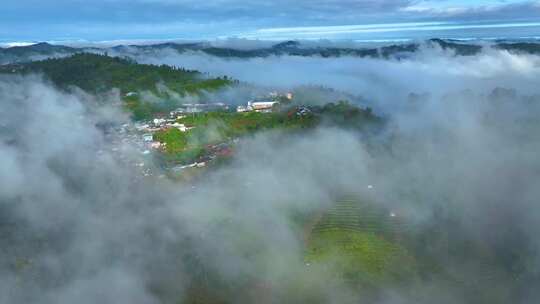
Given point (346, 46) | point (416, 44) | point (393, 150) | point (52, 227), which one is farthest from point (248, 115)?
point (346, 46)

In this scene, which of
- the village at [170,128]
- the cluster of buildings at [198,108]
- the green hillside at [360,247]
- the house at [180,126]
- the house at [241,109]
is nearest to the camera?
the green hillside at [360,247]

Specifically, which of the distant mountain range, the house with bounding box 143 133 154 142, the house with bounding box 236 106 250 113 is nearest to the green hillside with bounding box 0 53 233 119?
the house with bounding box 236 106 250 113

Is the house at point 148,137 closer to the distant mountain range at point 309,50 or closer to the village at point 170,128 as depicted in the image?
the village at point 170,128

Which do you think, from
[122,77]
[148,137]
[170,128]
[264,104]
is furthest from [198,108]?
[122,77]

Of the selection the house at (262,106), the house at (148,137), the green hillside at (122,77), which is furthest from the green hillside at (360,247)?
the green hillside at (122,77)

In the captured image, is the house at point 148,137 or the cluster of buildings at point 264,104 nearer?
the house at point 148,137

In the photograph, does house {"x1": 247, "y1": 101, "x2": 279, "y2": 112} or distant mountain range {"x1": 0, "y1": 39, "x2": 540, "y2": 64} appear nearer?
house {"x1": 247, "y1": 101, "x2": 279, "y2": 112}

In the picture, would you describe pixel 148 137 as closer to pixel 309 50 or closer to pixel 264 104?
pixel 264 104

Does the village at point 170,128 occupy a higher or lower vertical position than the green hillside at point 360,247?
higher

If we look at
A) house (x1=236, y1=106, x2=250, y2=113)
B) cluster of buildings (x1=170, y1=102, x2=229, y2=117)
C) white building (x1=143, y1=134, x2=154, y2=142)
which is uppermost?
cluster of buildings (x1=170, y1=102, x2=229, y2=117)

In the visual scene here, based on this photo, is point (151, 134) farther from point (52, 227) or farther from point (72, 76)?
point (72, 76)

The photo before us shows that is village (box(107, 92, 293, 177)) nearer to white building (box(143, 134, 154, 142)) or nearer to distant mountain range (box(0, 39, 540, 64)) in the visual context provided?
white building (box(143, 134, 154, 142))
